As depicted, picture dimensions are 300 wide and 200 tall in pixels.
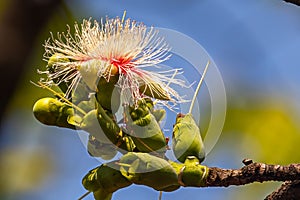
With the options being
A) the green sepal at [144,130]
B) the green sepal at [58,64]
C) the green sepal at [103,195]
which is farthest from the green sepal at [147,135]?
the green sepal at [58,64]

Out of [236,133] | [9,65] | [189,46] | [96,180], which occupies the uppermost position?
[236,133]

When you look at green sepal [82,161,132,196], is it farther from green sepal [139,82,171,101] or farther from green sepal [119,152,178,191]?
green sepal [139,82,171,101]

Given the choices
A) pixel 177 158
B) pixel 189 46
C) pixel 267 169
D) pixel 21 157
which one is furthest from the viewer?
pixel 21 157

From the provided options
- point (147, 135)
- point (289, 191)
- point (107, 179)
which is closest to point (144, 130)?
point (147, 135)

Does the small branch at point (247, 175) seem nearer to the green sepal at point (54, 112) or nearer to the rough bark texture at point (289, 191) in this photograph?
the rough bark texture at point (289, 191)

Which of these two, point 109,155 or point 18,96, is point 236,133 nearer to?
point 18,96

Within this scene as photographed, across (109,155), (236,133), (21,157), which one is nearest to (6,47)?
(109,155)
